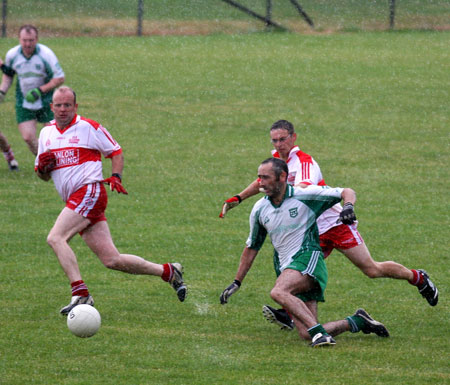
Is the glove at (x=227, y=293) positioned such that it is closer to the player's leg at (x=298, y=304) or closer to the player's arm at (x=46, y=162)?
the player's leg at (x=298, y=304)

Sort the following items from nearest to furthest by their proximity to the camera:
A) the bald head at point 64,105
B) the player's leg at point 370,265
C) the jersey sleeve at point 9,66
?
the player's leg at point 370,265 → the bald head at point 64,105 → the jersey sleeve at point 9,66

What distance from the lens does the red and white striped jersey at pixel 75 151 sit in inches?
359

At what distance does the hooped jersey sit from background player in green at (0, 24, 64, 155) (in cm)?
784

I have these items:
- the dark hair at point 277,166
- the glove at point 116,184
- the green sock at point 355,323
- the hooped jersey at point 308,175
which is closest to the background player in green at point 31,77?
the glove at point 116,184

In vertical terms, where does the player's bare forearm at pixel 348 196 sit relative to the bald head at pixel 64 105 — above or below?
below

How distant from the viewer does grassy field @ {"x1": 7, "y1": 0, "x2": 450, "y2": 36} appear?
31938 millimetres

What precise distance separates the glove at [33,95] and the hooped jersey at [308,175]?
6.93 m

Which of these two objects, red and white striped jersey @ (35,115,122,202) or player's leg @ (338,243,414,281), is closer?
player's leg @ (338,243,414,281)

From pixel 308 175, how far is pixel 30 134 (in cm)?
839

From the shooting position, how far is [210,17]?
34.4m

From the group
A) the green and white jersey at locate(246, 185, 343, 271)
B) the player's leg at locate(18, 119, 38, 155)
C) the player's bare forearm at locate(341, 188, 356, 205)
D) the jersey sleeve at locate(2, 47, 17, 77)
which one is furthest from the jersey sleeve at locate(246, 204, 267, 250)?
the jersey sleeve at locate(2, 47, 17, 77)

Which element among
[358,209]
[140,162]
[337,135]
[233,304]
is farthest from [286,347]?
[337,135]

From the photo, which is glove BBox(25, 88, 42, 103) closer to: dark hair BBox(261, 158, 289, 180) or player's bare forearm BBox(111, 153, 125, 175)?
player's bare forearm BBox(111, 153, 125, 175)

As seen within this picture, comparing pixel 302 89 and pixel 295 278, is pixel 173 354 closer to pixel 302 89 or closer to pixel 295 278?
pixel 295 278
